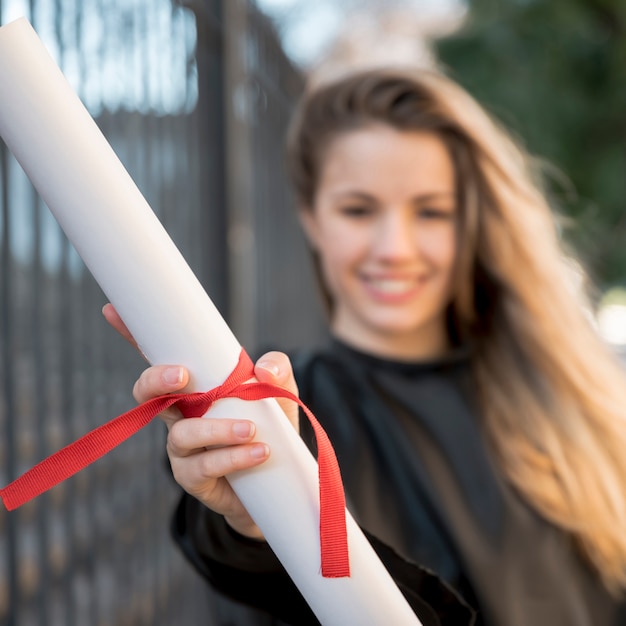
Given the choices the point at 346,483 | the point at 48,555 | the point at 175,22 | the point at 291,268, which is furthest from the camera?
the point at 291,268

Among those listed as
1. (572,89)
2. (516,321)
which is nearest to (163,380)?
(516,321)

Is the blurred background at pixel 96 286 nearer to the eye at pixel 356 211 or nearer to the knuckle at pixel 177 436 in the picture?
the eye at pixel 356 211

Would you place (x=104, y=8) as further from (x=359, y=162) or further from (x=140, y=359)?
(x=140, y=359)

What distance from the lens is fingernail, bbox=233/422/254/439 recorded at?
680mm

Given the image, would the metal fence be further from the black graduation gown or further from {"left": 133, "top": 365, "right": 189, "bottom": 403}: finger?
{"left": 133, "top": 365, "right": 189, "bottom": 403}: finger

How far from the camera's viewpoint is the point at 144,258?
653 mm

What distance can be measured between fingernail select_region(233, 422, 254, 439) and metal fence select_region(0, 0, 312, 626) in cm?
89

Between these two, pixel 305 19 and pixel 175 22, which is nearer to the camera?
pixel 175 22

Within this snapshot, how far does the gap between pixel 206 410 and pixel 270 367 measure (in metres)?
0.07

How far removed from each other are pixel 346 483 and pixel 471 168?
29.0 inches

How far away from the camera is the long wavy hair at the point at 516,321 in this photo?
1607 mm

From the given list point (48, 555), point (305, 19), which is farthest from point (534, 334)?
point (305, 19)

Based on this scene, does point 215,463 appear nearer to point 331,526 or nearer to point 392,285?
point 331,526

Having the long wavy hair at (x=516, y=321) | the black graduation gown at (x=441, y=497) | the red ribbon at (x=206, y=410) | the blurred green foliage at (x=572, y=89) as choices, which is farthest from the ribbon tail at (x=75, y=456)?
the blurred green foliage at (x=572, y=89)
